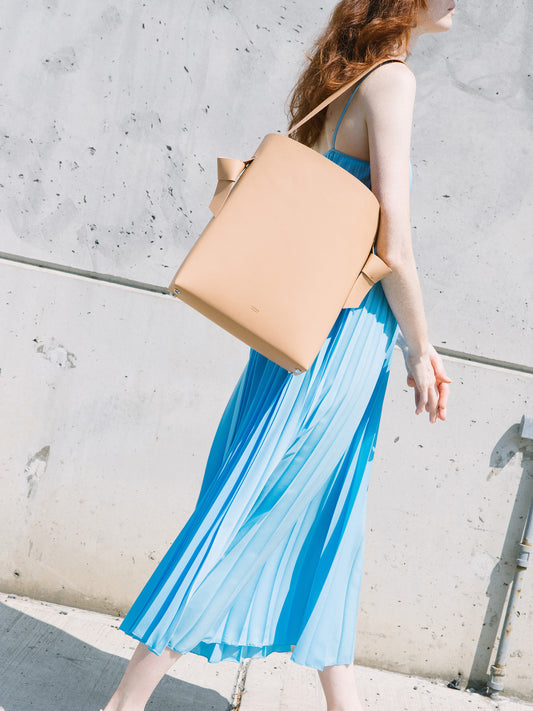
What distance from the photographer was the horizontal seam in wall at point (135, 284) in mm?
2484

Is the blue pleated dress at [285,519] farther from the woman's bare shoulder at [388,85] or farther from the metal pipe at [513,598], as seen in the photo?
the metal pipe at [513,598]

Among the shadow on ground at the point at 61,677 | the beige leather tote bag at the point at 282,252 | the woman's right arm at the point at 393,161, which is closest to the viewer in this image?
the beige leather tote bag at the point at 282,252

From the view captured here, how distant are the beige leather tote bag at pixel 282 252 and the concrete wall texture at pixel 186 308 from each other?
3.48ft

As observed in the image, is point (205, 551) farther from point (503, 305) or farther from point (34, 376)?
point (503, 305)

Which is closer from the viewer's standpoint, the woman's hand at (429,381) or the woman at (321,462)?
the woman at (321,462)

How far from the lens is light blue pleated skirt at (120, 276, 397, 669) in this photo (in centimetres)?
156

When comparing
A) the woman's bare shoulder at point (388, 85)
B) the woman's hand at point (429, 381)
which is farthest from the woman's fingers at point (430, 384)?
the woman's bare shoulder at point (388, 85)

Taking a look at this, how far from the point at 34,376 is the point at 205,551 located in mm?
1228

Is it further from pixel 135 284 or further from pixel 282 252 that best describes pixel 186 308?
pixel 282 252

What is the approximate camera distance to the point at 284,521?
1.63 meters

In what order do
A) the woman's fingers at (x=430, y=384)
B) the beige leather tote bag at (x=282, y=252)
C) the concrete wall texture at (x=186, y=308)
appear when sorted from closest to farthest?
the beige leather tote bag at (x=282, y=252)
the woman's fingers at (x=430, y=384)
the concrete wall texture at (x=186, y=308)

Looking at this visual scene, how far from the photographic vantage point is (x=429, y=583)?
8.33ft


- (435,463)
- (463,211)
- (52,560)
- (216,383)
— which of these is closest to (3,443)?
(52,560)

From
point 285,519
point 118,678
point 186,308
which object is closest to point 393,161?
point 285,519
